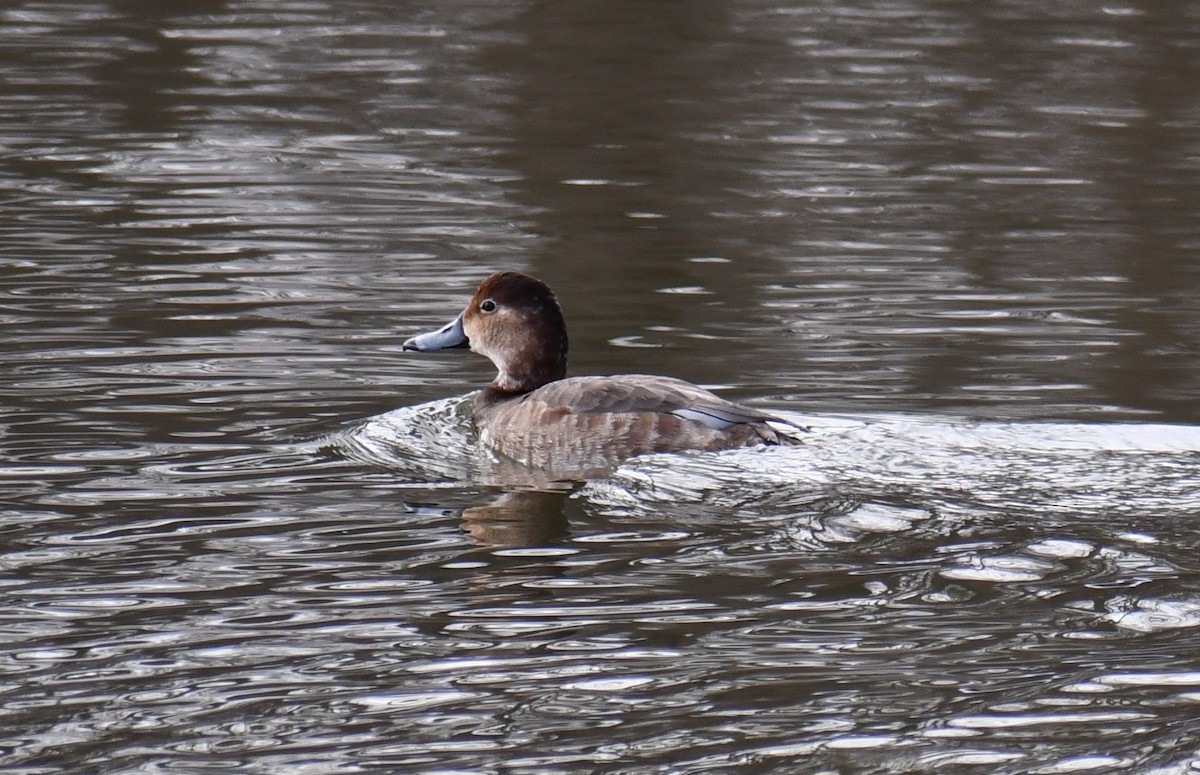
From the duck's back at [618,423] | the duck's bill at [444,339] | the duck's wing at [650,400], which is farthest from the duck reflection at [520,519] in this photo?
the duck's bill at [444,339]

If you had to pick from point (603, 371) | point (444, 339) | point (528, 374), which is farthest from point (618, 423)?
point (603, 371)

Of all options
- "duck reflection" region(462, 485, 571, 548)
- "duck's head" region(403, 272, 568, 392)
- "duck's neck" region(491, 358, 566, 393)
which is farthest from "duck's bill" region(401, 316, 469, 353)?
"duck reflection" region(462, 485, 571, 548)

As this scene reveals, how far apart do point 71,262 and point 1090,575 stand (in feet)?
20.3

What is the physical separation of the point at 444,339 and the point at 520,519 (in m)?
1.83

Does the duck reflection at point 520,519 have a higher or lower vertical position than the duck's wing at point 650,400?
lower

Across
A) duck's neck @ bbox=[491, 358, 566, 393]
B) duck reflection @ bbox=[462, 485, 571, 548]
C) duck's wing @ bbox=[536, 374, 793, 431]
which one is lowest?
duck reflection @ bbox=[462, 485, 571, 548]

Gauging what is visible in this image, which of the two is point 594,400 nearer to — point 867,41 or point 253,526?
point 253,526

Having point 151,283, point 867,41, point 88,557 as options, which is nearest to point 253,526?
point 88,557

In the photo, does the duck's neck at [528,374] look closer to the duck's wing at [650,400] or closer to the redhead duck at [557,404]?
the redhead duck at [557,404]

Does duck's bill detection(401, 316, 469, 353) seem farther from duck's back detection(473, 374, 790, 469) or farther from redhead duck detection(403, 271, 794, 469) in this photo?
duck's back detection(473, 374, 790, 469)

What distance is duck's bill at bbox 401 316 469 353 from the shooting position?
8070 millimetres

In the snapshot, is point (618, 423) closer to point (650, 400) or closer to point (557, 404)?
point (650, 400)

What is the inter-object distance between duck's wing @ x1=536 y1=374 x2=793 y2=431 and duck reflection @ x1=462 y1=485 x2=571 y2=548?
0.44 metres

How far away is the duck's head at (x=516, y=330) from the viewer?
7.89 m
